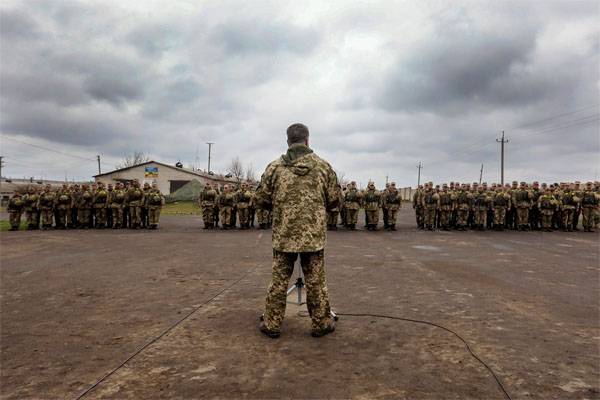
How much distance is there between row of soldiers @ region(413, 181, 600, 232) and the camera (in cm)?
1580

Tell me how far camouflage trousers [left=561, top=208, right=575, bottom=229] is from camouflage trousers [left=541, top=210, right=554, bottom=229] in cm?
93

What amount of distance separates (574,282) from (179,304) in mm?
6079

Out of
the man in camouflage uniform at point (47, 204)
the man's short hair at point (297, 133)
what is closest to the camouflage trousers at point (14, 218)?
the man in camouflage uniform at point (47, 204)

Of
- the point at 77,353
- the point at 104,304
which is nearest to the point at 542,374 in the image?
the point at 77,353

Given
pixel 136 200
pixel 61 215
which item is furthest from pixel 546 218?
pixel 61 215

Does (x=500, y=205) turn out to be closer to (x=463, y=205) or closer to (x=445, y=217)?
(x=463, y=205)

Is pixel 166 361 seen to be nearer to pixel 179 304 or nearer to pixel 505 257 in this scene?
pixel 179 304

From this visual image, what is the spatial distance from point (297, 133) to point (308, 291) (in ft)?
5.24

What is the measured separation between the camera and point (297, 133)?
12.8ft

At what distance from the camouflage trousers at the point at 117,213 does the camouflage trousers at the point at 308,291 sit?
13949 mm

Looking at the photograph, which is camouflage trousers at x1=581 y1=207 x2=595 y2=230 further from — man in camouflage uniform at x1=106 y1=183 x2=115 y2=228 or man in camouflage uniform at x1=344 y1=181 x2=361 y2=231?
man in camouflage uniform at x1=106 y1=183 x2=115 y2=228

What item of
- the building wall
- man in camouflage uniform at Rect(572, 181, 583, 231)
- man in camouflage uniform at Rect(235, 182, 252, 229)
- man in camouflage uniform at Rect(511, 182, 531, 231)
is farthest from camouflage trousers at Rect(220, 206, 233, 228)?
the building wall

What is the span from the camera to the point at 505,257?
28.4 feet

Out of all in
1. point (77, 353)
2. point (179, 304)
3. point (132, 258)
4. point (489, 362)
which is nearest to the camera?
point (489, 362)
